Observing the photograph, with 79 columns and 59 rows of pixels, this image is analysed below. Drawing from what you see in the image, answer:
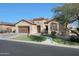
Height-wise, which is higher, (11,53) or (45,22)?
(45,22)

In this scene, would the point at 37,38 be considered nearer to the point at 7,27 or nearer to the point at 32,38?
the point at 32,38

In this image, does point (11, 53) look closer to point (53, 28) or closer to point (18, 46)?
point (18, 46)

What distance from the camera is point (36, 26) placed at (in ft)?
43.2

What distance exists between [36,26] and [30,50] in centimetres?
94

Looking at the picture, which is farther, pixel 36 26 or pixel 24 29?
pixel 24 29

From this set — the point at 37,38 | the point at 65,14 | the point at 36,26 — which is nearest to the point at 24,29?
the point at 36,26

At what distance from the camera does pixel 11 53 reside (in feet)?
41.0

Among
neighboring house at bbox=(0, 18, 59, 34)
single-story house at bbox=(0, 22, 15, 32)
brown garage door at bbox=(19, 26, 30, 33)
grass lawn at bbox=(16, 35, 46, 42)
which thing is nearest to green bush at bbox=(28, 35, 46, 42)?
grass lawn at bbox=(16, 35, 46, 42)

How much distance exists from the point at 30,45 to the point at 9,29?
0.93 meters

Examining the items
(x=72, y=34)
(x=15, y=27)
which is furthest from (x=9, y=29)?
(x=72, y=34)

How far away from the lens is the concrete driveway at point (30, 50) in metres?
12.5

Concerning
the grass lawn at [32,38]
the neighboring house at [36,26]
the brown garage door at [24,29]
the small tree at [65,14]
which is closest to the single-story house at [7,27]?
the neighboring house at [36,26]

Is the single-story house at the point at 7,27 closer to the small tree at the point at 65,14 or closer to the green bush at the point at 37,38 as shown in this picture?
the green bush at the point at 37,38

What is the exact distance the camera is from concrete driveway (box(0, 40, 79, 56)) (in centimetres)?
1250
